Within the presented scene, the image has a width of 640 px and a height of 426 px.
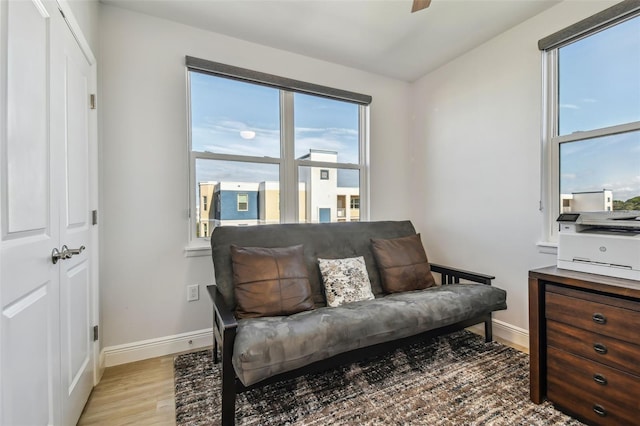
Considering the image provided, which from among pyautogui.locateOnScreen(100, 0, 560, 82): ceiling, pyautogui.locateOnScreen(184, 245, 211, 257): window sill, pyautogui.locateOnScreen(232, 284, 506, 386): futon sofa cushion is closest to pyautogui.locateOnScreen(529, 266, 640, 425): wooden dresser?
pyautogui.locateOnScreen(232, 284, 506, 386): futon sofa cushion

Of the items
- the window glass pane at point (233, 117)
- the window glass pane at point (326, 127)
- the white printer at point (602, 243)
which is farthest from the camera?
A: the window glass pane at point (326, 127)

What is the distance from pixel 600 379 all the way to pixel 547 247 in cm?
101

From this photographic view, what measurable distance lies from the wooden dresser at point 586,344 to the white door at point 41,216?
2.33 meters

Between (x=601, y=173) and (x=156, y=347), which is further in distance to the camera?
(x=156, y=347)

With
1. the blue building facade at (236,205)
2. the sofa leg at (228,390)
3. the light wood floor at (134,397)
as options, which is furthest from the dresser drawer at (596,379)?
the blue building facade at (236,205)

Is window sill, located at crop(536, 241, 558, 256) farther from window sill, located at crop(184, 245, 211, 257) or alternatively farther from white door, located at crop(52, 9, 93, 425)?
white door, located at crop(52, 9, 93, 425)

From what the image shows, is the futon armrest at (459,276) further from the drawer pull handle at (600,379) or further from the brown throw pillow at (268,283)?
the brown throw pillow at (268,283)

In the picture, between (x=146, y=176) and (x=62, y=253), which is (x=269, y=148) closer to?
(x=146, y=176)

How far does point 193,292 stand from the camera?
7.81 ft

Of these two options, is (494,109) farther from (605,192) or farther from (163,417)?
(163,417)

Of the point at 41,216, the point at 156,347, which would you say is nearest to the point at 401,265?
the point at 156,347

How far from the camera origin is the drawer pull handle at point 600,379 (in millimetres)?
1433

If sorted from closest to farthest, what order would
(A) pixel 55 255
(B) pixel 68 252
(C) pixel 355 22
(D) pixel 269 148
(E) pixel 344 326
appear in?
(A) pixel 55 255
(B) pixel 68 252
(E) pixel 344 326
(C) pixel 355 22
(D) pixel 269 148

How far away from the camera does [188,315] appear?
2.37 m
